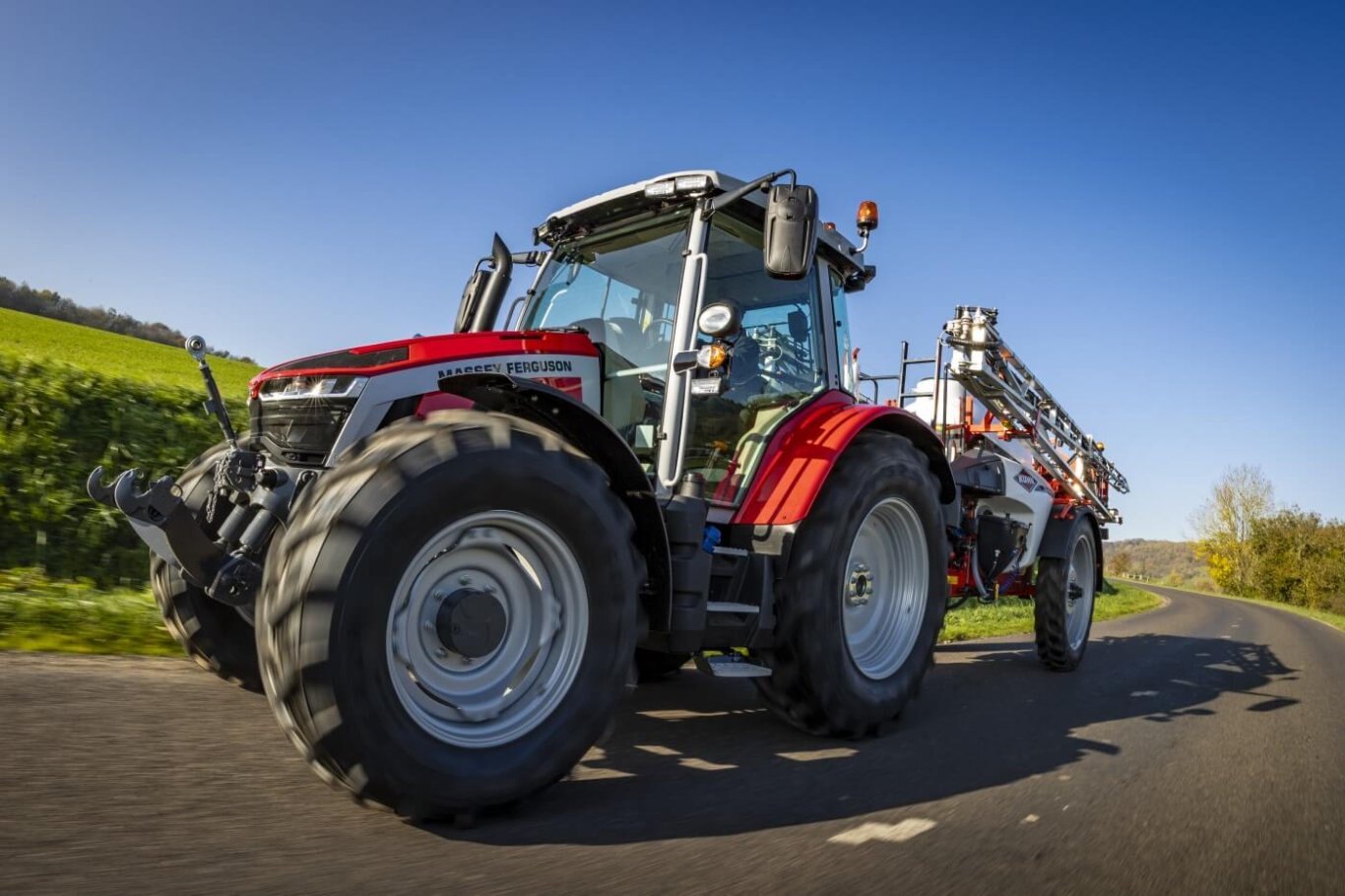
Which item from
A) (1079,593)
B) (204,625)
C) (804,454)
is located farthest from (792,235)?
(1079,593)

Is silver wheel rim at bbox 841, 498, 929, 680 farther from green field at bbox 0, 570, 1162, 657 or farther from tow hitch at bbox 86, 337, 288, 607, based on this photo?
green field at bbox 0, 570, 1162, 657

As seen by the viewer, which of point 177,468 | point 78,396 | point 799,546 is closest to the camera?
point 799,546

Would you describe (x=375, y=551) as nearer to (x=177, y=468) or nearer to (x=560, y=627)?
(x=560, y=627)

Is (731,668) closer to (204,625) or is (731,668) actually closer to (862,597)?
(862,597)

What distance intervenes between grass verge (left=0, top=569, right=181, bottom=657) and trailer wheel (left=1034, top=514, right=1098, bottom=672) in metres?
5.93

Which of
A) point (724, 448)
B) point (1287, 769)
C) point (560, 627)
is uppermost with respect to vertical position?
point (724, 448)

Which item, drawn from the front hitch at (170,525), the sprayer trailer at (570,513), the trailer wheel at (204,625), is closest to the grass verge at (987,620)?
the sprayer trailer at (570,513)

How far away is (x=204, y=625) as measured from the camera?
11.0ft

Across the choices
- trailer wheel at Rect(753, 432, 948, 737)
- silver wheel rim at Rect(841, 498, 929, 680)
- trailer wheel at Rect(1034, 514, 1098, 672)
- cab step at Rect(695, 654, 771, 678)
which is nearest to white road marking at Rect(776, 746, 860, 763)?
trailer wheel at Rect(753, 432, 948, 737)

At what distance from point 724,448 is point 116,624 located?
3.34 meters

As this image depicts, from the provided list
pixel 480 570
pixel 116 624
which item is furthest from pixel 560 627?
pixel 116 624

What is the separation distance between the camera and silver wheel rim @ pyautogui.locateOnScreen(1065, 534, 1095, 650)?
22.5ft

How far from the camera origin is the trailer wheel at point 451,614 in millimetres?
2043

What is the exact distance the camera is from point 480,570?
2527mm
